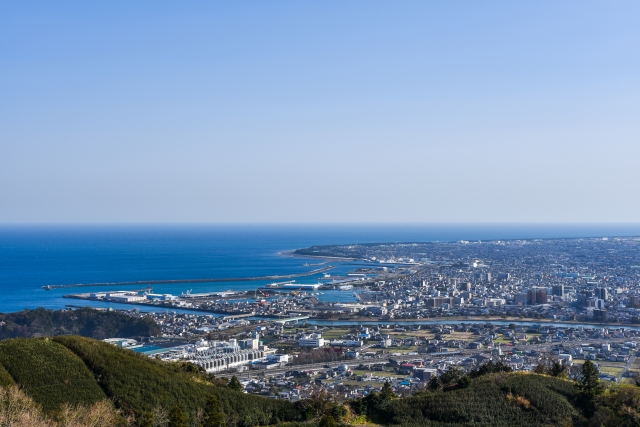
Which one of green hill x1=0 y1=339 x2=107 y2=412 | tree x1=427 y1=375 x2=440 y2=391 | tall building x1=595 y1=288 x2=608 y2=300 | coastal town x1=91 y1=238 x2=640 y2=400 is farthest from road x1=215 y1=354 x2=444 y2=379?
tall building x1=595 y1=288 x2=608 y2=300

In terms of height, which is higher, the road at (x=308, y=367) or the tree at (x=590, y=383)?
the tree at (x=590, y=383)

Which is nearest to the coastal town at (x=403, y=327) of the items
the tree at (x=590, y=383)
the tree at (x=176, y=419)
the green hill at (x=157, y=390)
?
the tree at (x=590, y=383)

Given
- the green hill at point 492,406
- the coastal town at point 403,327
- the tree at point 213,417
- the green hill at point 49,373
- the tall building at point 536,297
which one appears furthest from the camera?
the tall building at point 536,297

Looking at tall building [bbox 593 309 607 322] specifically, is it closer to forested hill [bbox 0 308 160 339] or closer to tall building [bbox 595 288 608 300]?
tall building [bbox 595 288 608 300]

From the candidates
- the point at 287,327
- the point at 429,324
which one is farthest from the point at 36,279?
the point at 429,324

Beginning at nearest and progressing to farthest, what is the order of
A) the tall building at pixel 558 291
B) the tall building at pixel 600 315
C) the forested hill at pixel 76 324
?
the forested hill at pixel 76 324 < the tall building at pixel 600 315 < the tall building at pixel 558 291

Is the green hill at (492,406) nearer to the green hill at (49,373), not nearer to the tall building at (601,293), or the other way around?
the green hill at (49,373)

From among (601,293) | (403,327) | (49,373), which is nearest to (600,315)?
(601,293)

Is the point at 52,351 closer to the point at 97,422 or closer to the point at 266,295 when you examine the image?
the point at 97,422

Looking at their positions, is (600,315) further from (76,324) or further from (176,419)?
(176,419)
